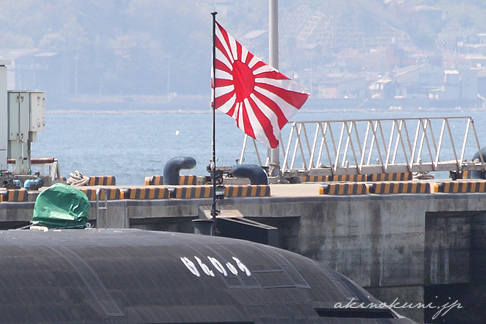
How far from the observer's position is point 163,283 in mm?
15516

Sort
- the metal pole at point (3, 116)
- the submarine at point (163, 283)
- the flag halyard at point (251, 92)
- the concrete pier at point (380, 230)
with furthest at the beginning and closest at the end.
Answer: the metal pole at point (3, 116) < the concrete pier at point (380, 230) < the flag halyard at point (251, 92) < the submarine at point (163, 283)

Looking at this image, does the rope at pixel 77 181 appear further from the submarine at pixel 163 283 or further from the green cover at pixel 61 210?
the submarine at pixel 163 283

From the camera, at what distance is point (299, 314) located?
626 inches

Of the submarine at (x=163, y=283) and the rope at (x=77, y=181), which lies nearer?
the submarine at (x=163, y=283)

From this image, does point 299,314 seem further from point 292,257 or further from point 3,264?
point 3,264

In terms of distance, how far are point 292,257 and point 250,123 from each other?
22.0 ft

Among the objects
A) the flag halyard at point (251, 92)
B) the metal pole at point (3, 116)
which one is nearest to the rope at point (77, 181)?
the metal pole at point (3, 116)

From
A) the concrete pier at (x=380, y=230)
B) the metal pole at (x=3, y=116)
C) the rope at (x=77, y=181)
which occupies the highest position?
the metal pole at (x=3, y=116)

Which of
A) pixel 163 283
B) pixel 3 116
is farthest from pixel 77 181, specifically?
pixel 163 283

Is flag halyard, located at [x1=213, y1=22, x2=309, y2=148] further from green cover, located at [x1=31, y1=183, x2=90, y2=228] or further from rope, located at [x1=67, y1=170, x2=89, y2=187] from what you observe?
rope, located at [x1=67, y1=170, x2=89, y2=187]

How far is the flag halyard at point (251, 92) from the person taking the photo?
23.2m

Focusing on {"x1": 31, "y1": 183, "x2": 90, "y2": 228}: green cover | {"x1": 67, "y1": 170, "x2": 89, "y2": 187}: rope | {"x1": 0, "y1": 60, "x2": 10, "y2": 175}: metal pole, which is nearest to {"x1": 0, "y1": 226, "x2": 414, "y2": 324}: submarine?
{"x1": 31, "y1": 183, "x2": 90, "y2": 228}: green cover

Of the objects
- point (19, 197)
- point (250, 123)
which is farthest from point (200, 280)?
point (19, 197)

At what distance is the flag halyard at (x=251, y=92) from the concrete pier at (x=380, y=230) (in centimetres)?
559
